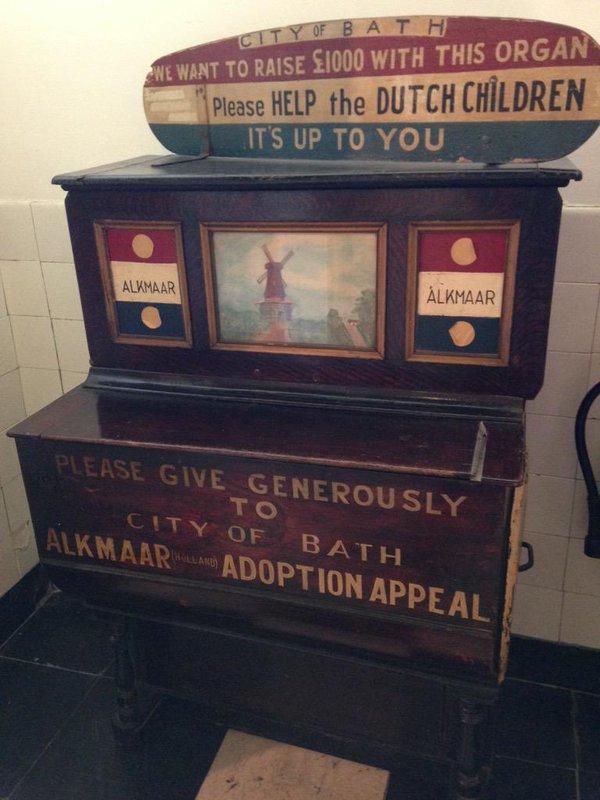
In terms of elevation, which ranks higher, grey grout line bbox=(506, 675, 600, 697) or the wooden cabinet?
the wooden cabinet

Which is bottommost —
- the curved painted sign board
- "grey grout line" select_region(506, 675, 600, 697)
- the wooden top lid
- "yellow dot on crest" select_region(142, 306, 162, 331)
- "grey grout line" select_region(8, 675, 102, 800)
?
"grey grout line" select_region(506, 675, 600, 697)

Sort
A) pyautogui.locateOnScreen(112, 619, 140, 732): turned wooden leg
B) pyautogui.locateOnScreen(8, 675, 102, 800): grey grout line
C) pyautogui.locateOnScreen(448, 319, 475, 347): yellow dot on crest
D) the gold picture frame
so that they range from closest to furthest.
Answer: pyautogui.locateOnScreen(448, 319, 475, 347): yellow dot on crest
the gold picture frame
pyautogui.locateOnScreen(112, 619, 140, 732): turned wooden leg
pyautogui.locateOnScreen(8, 675, 102, 800): grey grout line

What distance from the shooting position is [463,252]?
4.63 feet

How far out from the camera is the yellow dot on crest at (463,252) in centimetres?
140

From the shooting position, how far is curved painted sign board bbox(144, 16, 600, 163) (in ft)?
4.31

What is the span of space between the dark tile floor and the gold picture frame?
3.21 feet

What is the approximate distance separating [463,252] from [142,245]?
729 millimetres

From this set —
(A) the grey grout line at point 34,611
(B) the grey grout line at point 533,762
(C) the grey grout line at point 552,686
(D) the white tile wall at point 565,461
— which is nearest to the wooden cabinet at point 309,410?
(B) the grey grout line at point 533,762

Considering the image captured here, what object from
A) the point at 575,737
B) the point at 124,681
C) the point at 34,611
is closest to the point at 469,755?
the point at 575,737

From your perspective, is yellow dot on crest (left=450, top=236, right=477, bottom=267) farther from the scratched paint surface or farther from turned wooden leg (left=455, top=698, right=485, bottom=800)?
turned wooden leg (left=455, top=698, right=485, bottom=800)

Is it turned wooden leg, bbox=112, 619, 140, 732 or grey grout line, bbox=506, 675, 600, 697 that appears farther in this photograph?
grey grout line, bbox=506, 675, 600, 697

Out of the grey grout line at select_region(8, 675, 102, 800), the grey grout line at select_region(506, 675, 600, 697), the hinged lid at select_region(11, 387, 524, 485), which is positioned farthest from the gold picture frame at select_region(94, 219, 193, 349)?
the grey grout line at select_region(506, 675, 600, 697)

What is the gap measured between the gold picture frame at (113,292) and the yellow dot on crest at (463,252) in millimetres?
608

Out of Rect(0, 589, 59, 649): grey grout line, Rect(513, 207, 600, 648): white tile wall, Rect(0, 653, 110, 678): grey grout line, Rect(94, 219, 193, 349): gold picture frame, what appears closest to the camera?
Rect(94, 219, 193, 349): gold picture frame
